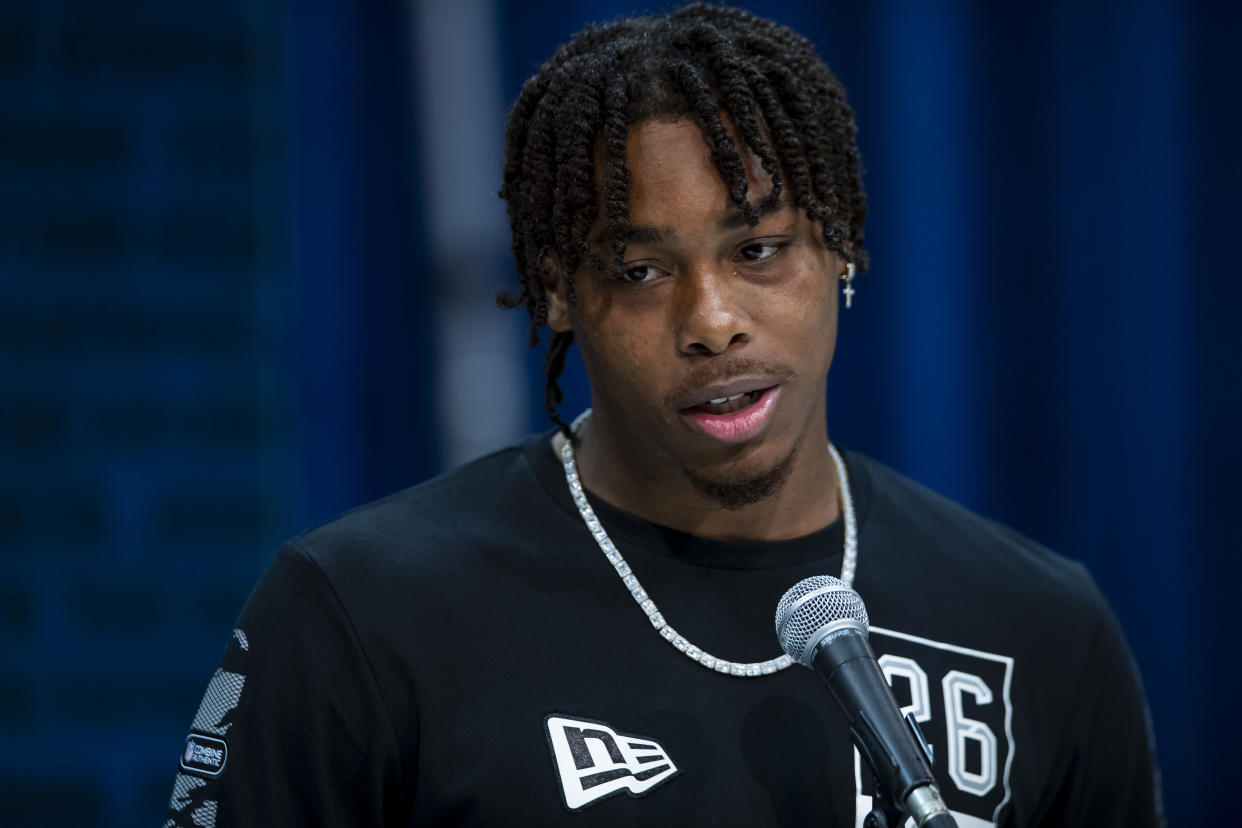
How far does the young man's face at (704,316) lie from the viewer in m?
1.64

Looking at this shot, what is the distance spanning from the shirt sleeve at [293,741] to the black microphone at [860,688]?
53 cm

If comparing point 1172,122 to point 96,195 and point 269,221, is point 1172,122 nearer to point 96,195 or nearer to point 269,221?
point 269,221

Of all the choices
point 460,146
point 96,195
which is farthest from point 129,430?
point 460,146

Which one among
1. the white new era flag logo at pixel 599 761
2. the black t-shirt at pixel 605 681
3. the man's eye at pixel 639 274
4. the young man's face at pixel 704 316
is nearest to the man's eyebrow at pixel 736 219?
the young man's face at pixel 704 316

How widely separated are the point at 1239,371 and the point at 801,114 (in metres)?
2.10

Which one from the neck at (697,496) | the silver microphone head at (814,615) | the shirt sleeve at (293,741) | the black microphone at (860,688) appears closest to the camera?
the black microphone at (860,688)

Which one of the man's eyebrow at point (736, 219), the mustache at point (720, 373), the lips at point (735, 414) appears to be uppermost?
the man's eyebrow at point (736, 219)

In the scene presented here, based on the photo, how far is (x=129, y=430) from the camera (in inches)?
131

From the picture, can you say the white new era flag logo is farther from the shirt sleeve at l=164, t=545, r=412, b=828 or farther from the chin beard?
the chin beard

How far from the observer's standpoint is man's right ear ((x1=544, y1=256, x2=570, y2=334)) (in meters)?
1.84

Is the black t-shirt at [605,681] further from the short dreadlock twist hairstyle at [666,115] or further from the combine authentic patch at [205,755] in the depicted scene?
the short dreadlock twist hairstyle at [666,115]

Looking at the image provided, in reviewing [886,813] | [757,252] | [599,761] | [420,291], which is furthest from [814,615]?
[420,291]

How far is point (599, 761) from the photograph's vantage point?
1574 millimetres

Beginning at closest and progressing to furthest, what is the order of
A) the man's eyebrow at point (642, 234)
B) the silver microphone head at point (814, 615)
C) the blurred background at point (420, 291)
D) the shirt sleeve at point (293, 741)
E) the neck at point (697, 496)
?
the silver microphone head at point (814, 615) → the shirt sleeve at point (293, 741) → the man's eyebrow at point (642, 234) → the neck at point (697, 496) → the blurred background at point (420, 291)
